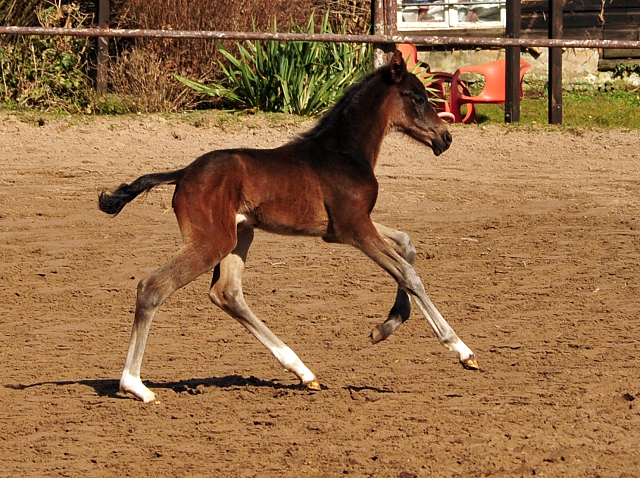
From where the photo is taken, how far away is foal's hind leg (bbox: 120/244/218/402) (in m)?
5.52

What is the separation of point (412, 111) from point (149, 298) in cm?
209

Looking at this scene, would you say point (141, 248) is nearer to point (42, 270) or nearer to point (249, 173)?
point (42, 270)

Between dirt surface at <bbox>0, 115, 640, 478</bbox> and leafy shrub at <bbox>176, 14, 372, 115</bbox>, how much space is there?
0.75 m

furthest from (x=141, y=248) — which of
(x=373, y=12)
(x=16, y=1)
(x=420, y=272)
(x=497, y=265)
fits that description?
(x=16, y=1)

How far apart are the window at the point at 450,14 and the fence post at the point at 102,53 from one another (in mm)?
6767

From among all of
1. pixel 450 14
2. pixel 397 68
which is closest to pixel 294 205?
pixel 397 68

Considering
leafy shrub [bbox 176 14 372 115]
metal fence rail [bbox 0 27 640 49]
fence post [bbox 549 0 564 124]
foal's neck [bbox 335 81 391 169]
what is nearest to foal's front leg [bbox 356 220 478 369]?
foal's neck [bbox 335 81 391 169]

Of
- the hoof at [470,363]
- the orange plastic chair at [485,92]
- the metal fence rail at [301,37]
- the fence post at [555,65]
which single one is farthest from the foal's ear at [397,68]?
the orange plastic chair at [485,92]

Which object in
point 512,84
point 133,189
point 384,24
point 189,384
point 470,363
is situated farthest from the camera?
point 512,84

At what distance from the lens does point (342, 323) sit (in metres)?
7.26

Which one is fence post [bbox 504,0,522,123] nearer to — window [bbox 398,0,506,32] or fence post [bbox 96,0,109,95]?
fence post [bbox 96,0,109,95]

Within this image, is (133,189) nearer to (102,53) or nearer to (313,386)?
(313,386)

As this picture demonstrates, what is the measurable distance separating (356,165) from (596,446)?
88.4 inches

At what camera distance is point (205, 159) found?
5.79 m
